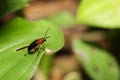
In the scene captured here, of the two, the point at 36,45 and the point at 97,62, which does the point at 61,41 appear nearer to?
the point at 36,45

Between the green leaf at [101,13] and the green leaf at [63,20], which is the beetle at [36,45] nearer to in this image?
the green leaf at [101,13]

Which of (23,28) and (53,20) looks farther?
(53,20)

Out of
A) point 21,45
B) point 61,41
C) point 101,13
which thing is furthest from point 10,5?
point 101,13

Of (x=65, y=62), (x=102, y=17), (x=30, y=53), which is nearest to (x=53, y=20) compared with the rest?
(x=65, y=62)

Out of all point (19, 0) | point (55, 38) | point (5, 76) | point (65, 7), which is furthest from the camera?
point (65, 7)

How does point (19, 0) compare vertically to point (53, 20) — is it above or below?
above

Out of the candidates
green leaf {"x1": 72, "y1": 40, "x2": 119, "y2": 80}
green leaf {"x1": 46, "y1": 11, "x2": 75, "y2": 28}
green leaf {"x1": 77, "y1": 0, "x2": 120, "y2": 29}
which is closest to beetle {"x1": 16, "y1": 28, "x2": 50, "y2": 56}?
green leaf {"x1": 77, "y1": 0, "x2": 120, "y2": 29}

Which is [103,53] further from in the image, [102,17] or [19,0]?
[19,0]
